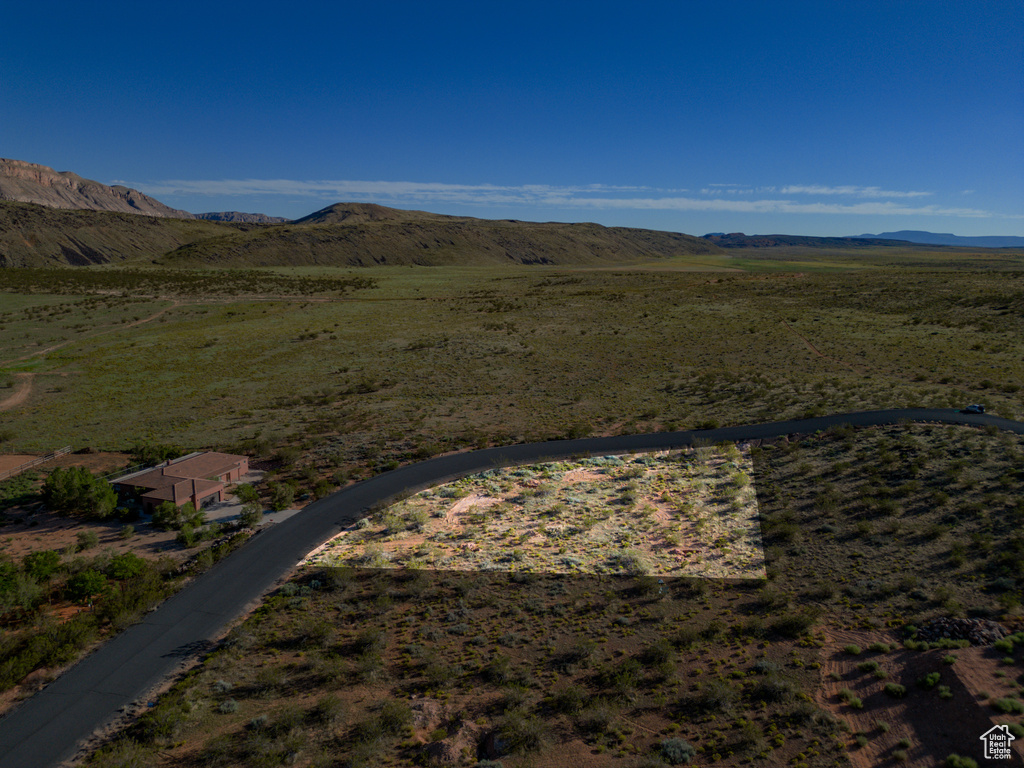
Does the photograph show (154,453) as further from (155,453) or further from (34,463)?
(34,463)

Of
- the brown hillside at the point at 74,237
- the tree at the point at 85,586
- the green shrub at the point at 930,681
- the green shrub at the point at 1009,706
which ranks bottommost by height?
the tree at the point at 85,586

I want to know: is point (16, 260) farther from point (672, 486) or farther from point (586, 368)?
point (672, 486)

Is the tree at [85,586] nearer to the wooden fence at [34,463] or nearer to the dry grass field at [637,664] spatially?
the dry grass field at [637,664]

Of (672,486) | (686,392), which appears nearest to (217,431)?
(672,486)

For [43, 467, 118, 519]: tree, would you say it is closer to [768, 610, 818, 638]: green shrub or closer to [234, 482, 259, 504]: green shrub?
[234, 482, 259, 504]: green shrub

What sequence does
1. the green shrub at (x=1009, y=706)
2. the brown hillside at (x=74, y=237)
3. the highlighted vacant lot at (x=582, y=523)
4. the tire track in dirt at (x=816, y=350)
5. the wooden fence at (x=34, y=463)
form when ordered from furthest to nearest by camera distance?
the brown hillside at (x=74, y=237) → the tire track in dirt at (x=816, y=350) → the wooden fence at (x=34, y=463) → the highlighted vacant lot at (x=582, y=523) → the green shrub at (x=1009, y=706)

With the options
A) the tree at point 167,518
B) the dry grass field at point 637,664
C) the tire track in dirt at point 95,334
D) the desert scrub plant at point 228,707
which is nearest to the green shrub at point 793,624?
the dry grass field at point 637,664

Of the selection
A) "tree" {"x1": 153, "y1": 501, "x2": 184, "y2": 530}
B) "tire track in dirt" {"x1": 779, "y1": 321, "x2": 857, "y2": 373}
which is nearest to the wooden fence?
"tree" {"x1": 153, "y1": 501, "x2": 184, "y2": 530}

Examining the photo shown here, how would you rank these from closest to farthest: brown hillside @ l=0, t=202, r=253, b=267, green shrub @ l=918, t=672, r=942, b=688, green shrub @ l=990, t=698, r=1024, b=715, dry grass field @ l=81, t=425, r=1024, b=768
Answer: green shrub @ l=990, t=698, r=1024, b=715 → dry grass field @ l=81, t=425, r=1024, b=768 → green shrub @ l=918, t=672, r=942, b=688 → brown hillside @ l=0, t=202, r=253, b=267
